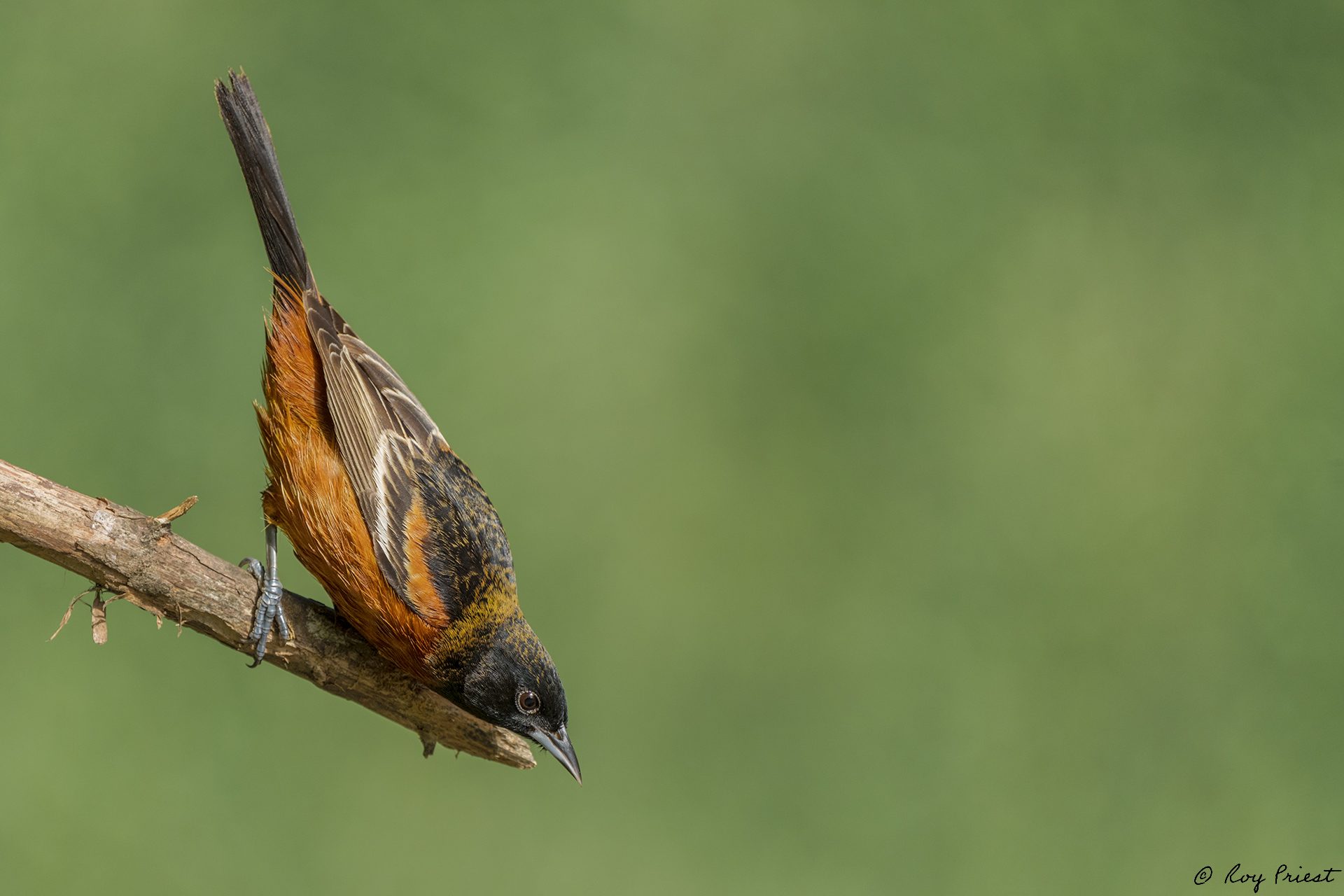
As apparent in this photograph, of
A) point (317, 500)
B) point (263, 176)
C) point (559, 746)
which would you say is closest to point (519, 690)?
point (559, 746)

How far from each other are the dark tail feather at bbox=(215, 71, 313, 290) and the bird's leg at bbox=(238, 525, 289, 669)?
0.70 metres

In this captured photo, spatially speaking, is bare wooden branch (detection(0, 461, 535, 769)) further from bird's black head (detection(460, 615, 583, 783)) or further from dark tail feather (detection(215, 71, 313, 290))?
dark tail feather (detection(215, 71, 313, 290))

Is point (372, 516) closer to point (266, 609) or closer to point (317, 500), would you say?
point (317, 500)

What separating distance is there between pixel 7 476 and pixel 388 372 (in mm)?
923

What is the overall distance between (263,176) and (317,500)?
780mm

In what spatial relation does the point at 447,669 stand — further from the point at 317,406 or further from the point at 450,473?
the point at 317,406

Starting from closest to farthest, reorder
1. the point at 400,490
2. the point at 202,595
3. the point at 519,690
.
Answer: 1. the point at 202,595
2. the point at 519,690
3. the point at 400,490

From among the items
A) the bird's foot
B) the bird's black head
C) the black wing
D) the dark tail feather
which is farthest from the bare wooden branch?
the dark tail feather

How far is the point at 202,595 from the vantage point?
2.16m

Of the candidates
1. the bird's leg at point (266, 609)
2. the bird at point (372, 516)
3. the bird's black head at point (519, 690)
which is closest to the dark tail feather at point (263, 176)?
the bird at point (372, 516)

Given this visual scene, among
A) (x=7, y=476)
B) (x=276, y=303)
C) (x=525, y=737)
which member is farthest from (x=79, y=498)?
(x=525, y=737)

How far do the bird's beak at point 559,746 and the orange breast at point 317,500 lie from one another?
0.27 m

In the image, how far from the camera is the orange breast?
2289mm

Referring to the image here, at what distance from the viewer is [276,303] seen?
257 centimetres
